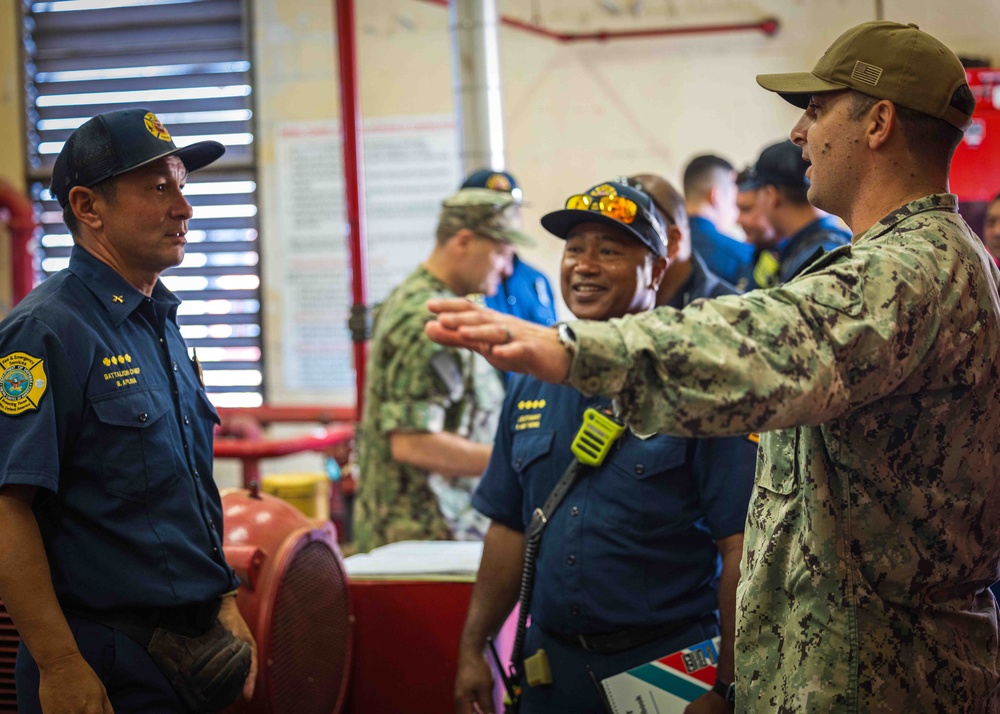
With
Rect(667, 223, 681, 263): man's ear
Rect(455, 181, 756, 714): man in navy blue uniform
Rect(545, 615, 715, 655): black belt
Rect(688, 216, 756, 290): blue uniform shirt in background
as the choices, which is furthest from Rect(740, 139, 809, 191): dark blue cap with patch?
Rect(545, 615, 715, 655): black belt

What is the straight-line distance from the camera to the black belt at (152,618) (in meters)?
Result: 1.90

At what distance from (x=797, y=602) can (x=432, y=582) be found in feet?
4.94

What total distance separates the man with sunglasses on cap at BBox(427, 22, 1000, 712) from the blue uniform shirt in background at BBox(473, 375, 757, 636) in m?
0.44

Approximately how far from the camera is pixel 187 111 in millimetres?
6820

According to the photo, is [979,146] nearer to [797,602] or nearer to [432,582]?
[432,582]

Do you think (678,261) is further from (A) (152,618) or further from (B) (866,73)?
(A) (152,618)

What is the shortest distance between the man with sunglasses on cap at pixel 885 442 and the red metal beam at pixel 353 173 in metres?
3.14

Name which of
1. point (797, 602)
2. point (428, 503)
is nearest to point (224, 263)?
point (428, 503)

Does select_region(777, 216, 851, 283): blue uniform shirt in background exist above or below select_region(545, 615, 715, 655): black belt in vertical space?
above

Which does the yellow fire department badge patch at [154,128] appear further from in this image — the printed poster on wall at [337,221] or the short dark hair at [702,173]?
the printed poster on wall at [337,221]

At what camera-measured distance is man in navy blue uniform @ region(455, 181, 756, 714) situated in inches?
81.7

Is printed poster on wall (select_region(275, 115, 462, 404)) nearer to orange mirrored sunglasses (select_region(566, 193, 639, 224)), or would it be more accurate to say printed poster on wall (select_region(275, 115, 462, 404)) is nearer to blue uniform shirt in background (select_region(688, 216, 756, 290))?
blue uniform shirt in background (select_region(688, 216, 756, 290))

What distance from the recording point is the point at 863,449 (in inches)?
55.7

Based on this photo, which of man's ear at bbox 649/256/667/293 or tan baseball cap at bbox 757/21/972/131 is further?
man's ear at bbox 649/256/667/293
